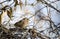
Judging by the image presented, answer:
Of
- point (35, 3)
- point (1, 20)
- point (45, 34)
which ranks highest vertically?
point (35, 3)

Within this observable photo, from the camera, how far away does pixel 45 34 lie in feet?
7.77

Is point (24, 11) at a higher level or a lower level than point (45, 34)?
higher

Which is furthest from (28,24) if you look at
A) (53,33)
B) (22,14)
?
(53,33)

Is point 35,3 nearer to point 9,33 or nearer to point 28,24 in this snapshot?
point 28,24

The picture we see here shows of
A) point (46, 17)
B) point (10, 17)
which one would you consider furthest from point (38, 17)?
point (10, 17)

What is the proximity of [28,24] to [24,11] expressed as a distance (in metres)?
0.13

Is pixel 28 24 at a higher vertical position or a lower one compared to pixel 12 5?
lower

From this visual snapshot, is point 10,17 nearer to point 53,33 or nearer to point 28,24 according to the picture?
point 28,24

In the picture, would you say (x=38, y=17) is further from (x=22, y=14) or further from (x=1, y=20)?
(x=1, y=20)

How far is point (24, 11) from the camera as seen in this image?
2.36 m

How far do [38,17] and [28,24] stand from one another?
12 centimetres

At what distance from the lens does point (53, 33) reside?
238cm

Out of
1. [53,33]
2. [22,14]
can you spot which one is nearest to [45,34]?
[53,33]

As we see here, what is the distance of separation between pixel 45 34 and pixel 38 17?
0.59 ft
